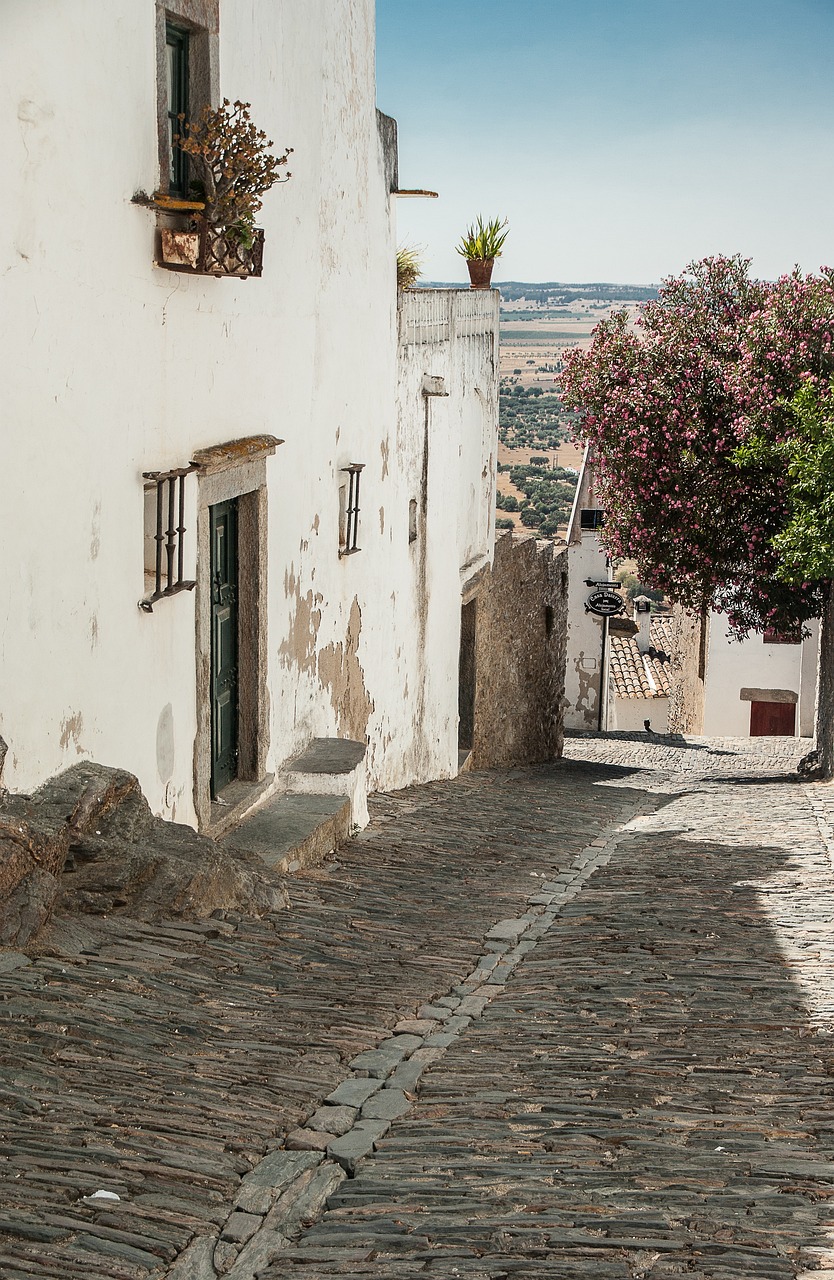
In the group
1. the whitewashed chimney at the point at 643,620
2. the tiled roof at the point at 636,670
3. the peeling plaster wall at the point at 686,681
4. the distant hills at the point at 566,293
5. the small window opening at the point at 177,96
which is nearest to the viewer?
the small window opening at the point at 177,96

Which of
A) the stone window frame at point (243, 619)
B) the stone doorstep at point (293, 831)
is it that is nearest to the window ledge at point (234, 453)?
the stone window frame at point (243, 619)

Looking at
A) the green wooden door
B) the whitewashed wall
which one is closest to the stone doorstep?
the green wooden door

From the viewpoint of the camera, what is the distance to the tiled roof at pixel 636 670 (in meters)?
36.8

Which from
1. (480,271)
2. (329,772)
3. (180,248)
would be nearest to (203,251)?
(180,248)

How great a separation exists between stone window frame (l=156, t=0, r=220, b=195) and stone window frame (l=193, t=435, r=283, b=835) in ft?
5.35

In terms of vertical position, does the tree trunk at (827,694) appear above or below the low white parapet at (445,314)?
below

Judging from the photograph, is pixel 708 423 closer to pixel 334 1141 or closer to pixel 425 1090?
pixel 425 1090

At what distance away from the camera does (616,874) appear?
9.20 m

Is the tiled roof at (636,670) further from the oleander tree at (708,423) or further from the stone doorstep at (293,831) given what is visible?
the stone doorstep at (293,831)

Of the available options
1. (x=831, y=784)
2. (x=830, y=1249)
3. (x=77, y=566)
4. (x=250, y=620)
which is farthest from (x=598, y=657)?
(x=830, y=1249)

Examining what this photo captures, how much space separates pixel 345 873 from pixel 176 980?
295 centimetres

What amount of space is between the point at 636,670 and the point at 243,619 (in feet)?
98.1

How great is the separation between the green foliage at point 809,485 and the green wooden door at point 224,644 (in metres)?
8.09

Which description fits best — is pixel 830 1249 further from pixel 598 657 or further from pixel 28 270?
pixel 598 657
